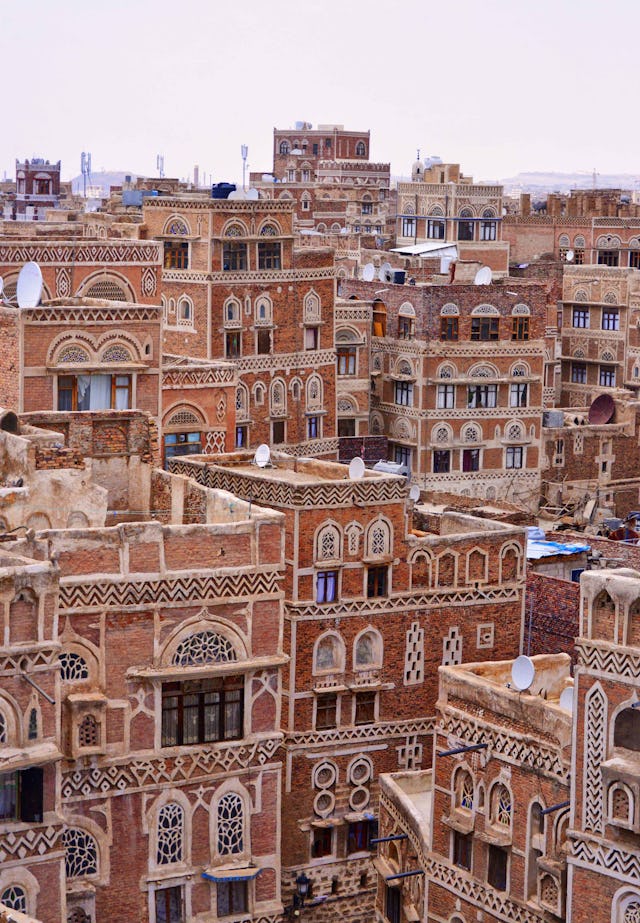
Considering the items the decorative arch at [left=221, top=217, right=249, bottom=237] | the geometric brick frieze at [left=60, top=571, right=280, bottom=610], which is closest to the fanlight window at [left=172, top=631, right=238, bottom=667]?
the geometric brick frieze at [left=60, top=571, right=280, bottom=610]

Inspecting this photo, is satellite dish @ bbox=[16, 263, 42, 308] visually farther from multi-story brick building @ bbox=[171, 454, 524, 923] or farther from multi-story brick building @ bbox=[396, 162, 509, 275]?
multi-story brick building @ bbox=[396, 162, 509, 275]

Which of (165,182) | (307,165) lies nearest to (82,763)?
(165,182)

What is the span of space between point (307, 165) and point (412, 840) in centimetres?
10319

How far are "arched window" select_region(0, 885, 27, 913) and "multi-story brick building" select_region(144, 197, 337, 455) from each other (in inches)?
1209

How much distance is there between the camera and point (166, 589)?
1246 inches

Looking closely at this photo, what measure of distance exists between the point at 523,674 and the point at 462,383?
3371 cm

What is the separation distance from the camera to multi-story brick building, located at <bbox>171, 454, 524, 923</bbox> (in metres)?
37.7

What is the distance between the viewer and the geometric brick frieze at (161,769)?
31.5 metres

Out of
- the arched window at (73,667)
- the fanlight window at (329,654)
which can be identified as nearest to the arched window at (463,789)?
the fanlight window at (329,654)

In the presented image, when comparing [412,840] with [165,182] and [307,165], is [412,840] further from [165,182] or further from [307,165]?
[307,165]

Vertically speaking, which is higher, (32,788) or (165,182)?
(165,182)

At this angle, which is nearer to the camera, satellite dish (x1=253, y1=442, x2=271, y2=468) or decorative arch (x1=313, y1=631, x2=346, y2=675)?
decorative arch (x1=313, y1=631, x2=346, y2=675)

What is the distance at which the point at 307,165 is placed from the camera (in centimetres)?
13388

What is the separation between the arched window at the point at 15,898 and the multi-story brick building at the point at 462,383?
36.5 m
